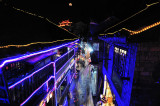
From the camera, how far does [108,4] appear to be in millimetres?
17594

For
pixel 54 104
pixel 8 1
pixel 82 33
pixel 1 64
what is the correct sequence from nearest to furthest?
pixel 1 64, pixel 8 1, pixel 54 104, pixel 82 33

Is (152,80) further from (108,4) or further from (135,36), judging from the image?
(108,4)

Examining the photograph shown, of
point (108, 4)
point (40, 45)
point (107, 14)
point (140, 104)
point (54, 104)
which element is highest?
point (108, 4)

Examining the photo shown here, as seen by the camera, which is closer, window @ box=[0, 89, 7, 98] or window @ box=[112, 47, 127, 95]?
window @ box=[0, 89, 7, 98]

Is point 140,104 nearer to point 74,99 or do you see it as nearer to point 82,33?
point 74,99

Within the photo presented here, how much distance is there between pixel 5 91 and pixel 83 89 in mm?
16184

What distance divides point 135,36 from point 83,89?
16.7 m

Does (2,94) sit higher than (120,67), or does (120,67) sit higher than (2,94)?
(120,67)

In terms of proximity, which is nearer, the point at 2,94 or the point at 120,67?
the point at 2,94

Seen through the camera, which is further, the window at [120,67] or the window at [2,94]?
the window at [120,67]

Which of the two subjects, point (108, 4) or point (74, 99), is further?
point (108, 4)

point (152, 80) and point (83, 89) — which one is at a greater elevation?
point (152, 80)

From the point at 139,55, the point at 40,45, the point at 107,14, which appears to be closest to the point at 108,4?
Answer: the point at 107,14

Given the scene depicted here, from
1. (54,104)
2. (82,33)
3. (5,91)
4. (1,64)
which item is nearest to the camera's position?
(1,64)
